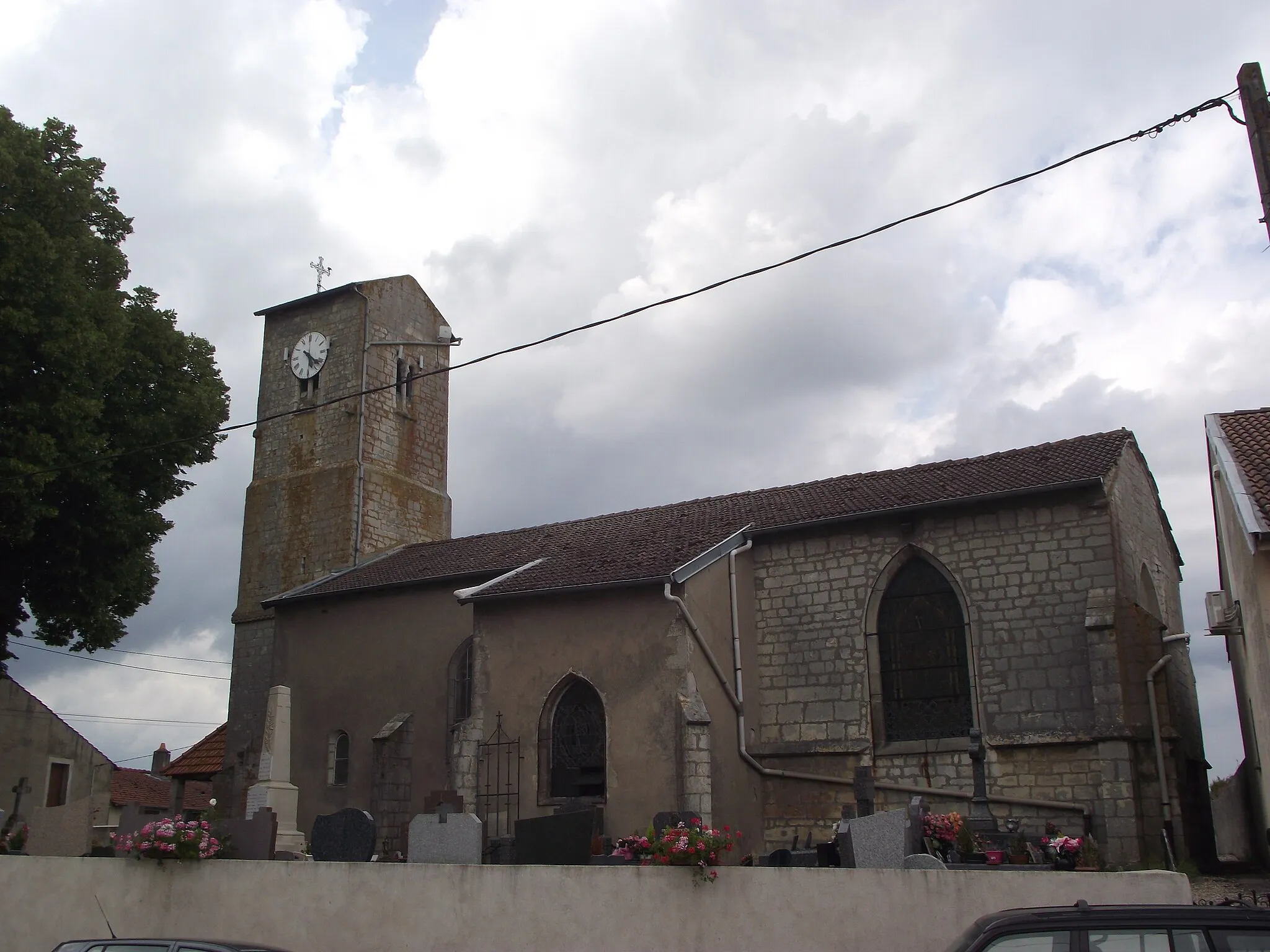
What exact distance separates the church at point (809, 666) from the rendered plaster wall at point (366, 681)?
0.06 metres

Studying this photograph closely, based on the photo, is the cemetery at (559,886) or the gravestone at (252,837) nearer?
the cemetery at (559,886)

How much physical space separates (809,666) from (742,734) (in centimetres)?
152

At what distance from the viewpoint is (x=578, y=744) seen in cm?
1725

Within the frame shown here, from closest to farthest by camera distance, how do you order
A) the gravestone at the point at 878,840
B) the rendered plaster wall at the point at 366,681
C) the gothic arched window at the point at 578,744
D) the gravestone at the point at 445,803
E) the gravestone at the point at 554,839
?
1. the gravestone at the point at 878,840
2. the gravestone at the point at 445,803
3. the gravestone at the point at 554,839
4. the gothic arched window at the point at 578,744
5. the rendered plaster wall at the point at 366,681

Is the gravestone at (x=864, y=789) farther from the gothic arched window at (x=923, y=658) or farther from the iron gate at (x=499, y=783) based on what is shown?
the iron gate at (x=499, y=783)

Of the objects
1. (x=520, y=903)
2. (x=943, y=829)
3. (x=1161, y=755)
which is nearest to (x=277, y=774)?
(x=520, y=903)

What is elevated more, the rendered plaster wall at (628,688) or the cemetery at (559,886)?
the rendered plaster wall at (628,688)

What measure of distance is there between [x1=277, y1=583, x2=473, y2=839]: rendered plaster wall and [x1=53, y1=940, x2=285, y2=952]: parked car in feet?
39.5

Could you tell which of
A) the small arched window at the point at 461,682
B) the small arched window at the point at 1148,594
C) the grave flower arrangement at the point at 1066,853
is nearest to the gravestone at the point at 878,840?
the grave flower arrangement at the point at 1066,853

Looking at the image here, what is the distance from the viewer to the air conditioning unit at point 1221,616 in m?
14.6

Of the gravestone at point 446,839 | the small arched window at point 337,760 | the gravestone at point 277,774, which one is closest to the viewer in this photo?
the gravestone at point 446,839

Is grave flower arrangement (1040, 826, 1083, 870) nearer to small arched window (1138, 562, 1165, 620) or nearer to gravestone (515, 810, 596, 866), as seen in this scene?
gravestone (515, 810, 596, 866)

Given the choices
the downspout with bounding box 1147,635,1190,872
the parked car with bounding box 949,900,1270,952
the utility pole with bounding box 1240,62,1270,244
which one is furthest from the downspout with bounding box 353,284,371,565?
the parked car with bounding box 949,900,1270,952

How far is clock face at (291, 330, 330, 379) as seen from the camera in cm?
2916
